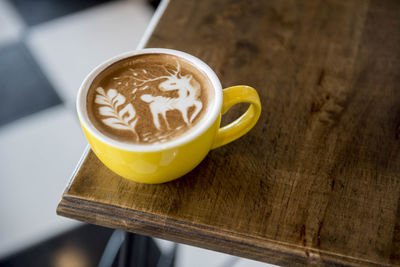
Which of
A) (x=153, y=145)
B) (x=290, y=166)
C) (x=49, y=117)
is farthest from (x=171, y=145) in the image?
(x=49, y=117)

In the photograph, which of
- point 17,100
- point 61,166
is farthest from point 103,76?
point 17,100

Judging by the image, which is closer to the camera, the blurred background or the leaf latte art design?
the leaf latte art design

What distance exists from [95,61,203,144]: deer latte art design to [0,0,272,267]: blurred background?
597mm

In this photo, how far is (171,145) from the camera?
0.39m

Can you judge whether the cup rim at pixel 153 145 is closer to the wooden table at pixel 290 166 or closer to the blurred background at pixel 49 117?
the wooden table at pixel 290 166

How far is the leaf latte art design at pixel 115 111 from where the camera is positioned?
414 millimetres

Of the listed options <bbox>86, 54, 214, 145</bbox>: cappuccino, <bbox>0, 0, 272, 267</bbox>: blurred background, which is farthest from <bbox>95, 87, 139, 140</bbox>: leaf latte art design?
<bbox>0, 0, 272, 267</bbox>: blurred background

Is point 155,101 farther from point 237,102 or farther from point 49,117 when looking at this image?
point 49,117

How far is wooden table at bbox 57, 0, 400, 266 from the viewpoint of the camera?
1.42 feet

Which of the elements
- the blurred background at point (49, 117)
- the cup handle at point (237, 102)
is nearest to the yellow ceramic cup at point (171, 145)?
the cup handle at point (237, 102)

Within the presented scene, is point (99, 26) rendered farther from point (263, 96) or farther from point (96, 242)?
point (263, 96)

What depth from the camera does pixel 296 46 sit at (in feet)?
2.08

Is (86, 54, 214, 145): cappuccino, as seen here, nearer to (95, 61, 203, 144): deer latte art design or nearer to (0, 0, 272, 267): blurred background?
(95, 61, 203, 144): deer latte art design

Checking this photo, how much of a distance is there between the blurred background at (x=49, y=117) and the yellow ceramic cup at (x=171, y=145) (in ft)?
1.86
